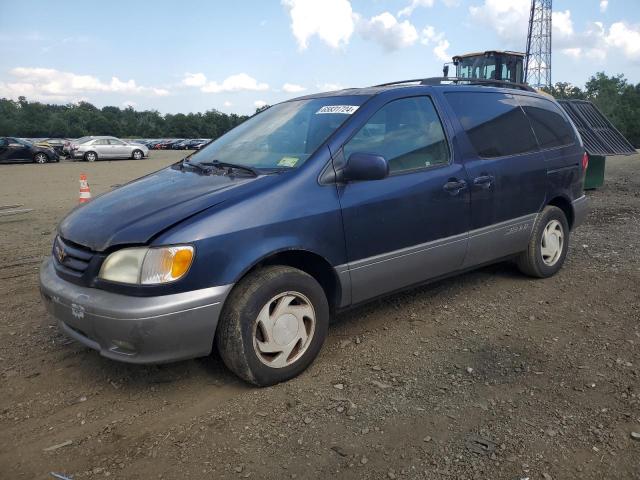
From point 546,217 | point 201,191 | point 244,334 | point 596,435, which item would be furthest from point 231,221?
point 546,217

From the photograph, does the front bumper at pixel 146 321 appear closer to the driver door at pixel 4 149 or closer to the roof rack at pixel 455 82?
the roof rack at pixel 455 82

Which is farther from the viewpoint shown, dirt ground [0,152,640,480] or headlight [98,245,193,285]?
headlight [98,245,193,285]

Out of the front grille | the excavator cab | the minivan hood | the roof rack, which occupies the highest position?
the excavator cab

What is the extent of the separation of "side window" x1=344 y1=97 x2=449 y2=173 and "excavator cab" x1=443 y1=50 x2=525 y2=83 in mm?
11672

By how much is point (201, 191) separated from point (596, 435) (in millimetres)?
2449

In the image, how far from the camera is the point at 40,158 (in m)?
27.4

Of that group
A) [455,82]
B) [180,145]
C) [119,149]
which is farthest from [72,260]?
[180,145]

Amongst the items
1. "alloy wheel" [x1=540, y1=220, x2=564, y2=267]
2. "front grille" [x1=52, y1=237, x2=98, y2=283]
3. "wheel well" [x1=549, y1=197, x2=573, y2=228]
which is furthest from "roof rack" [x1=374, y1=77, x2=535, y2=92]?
"front grille" [x1=52, y1=237, x2=98, y2=283]

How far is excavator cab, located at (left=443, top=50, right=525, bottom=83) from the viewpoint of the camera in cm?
1463

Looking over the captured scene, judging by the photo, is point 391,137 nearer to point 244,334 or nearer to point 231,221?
point 231,221

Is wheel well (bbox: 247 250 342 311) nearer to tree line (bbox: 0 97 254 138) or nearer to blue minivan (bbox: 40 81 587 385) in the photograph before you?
blue minivan (bbox: 40 81 587 385)

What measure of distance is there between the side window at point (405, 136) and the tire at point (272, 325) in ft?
3.08

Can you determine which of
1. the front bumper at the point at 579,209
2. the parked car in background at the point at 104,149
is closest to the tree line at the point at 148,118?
the parked car in background at the point at 104,149

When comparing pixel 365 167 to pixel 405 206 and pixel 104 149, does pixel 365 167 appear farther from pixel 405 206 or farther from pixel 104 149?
pixel 104 149
